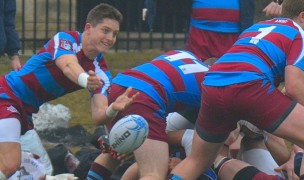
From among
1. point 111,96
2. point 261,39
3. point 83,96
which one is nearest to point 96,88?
point 111,96

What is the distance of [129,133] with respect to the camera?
23.2 ft

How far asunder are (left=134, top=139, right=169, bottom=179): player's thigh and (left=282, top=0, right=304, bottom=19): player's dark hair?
4.10 ft

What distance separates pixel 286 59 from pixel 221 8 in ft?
7.56

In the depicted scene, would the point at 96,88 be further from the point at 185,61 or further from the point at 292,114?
the point at 292,114

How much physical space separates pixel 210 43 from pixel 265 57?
7.42 feet

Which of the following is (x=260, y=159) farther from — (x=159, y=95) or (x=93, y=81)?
(x=93, y=81)

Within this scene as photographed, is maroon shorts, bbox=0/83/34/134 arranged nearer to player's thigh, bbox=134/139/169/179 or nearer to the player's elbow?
player's thigh, bbox=134/139/169/179

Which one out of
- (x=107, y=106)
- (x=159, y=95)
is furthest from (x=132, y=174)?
(x=159, y=95)

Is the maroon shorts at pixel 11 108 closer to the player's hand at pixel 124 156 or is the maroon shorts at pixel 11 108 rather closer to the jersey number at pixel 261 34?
the player's hand at pixel 124 156

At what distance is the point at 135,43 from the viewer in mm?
14391

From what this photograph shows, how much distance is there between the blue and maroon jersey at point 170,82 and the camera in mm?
7396

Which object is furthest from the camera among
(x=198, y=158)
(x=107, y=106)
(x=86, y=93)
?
(x=86, y=93)

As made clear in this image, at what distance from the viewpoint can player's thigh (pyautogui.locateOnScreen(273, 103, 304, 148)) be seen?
261 inches

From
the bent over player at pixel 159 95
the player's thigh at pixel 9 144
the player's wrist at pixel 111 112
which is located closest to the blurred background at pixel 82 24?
the player's thigh at pixel 9 144
